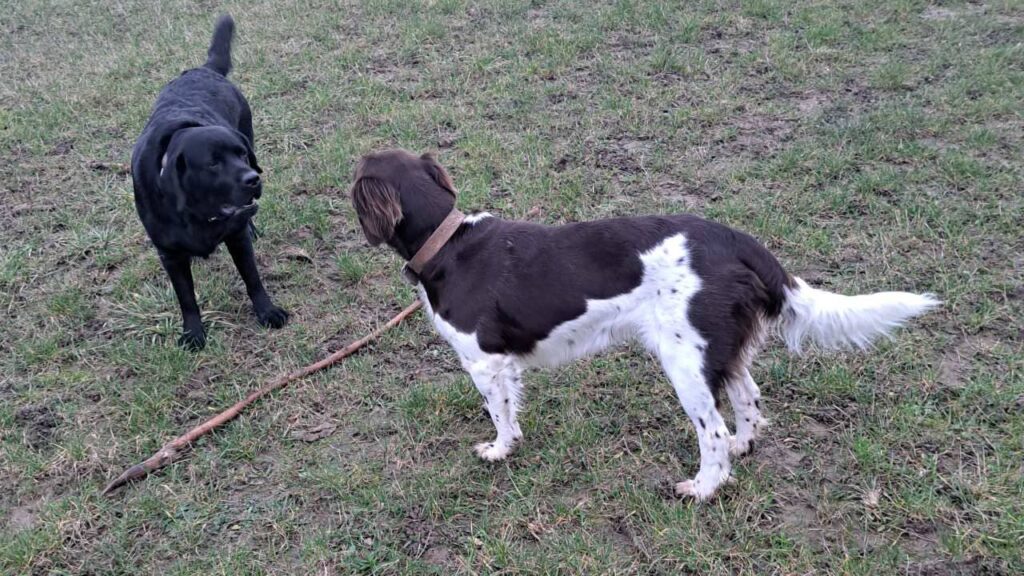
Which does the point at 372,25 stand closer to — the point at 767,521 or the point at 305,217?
the point at 305,217

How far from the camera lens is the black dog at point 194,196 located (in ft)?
11.4

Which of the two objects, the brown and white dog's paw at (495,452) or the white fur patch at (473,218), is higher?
the white fur patch at (473,218)

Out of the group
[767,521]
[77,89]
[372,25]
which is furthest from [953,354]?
[77,89]

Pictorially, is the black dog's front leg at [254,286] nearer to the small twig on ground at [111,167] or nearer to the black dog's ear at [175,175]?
the black dog's ear at [175,175]

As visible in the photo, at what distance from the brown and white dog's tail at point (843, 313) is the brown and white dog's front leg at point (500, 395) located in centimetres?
102

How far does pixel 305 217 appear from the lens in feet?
15.7

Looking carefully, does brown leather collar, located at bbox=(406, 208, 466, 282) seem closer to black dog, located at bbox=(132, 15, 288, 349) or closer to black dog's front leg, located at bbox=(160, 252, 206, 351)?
black dog, located at bbox=(132, 15, 288, 349)

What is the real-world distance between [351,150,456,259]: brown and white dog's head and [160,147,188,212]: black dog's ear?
1.10 m

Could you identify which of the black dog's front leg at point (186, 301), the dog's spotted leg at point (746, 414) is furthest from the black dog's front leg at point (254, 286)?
the dog's spotted leg at point (746, 414)

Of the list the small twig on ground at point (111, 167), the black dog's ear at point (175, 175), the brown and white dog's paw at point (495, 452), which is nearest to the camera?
the brown and white dog's paw at point (495, 452)

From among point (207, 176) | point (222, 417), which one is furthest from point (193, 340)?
point (207, 176)

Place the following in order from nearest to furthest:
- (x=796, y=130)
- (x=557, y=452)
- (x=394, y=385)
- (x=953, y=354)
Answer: (x=557, y=452)
(x=953, y=354)
(x=394, y=385)
(x=796, y=130)

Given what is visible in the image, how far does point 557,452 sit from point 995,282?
234 cm

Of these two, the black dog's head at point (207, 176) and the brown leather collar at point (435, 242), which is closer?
the brown leather collar at point (435, 242)
